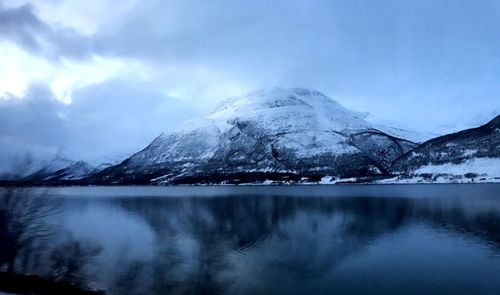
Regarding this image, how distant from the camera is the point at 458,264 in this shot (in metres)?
40.8

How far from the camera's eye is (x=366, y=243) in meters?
53.8

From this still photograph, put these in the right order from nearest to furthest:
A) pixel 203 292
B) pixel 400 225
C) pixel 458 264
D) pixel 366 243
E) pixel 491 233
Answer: pixel 203 292, pixel 458 264, pixel 366 243, pixel 491 233, pixel 400 225

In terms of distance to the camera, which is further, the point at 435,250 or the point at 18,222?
the point at 435,250

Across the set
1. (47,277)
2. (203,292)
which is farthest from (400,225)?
(47,277)

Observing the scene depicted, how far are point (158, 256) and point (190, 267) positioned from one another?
7.30 metres

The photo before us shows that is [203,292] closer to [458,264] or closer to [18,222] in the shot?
[18,222]

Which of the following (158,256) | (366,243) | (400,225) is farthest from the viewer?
(400,225)

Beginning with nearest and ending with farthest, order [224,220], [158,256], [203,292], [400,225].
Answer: [203,292]
[158,256]
[400,225]
[224,220]

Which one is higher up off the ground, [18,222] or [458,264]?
[18,222]

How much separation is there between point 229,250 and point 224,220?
32.4 m

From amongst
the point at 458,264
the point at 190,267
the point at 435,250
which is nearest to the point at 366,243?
the point at 435,250

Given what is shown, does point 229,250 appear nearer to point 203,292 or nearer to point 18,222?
point 203,292

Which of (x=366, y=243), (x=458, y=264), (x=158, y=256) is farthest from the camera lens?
(x=366, y=243)

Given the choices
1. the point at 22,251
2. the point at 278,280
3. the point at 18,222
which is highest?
the point at 18,222
